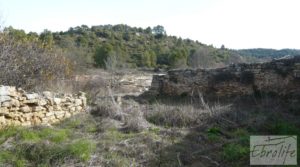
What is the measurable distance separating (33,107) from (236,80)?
23.6ft

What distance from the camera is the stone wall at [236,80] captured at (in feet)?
34.3

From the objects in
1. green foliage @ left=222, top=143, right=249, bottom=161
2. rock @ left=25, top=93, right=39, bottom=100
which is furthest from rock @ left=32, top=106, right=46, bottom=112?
green foliage @ left=222, top=143, right=249, bottom=161

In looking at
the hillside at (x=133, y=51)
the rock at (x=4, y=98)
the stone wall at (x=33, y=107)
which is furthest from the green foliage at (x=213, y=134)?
the hillside at (x=133, y=51)

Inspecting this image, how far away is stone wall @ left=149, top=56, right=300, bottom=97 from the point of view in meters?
10.4

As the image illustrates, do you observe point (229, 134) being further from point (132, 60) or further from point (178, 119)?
point (132, 60)

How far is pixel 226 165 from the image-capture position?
512cm

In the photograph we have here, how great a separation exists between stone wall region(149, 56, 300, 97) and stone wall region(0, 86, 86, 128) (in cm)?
528

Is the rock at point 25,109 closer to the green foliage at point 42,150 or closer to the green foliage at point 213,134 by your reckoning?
the green foliage at point 42,150

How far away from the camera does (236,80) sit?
37.8 ft

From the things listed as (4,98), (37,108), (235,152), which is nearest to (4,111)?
(4,98)

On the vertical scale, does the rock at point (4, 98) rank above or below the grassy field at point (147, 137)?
above

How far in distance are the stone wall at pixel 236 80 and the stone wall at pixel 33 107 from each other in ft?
17.3

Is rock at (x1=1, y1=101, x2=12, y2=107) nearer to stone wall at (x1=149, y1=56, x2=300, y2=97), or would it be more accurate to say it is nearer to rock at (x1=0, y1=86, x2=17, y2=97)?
rock at (x1=0, y1=86, x2=17, y2=97)

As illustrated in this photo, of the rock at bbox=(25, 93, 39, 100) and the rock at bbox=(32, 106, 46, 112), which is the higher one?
the rock at bbox=(25, 93, 39, 100)
